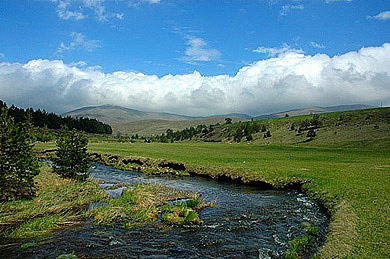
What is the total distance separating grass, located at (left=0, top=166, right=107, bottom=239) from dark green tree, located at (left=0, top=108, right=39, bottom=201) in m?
1.11

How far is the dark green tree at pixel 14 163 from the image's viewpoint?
73.9ft

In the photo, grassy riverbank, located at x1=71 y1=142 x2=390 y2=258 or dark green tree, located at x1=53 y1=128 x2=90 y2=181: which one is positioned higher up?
dark green tree, located at x1=53 y1=128 x2=90 y2=181

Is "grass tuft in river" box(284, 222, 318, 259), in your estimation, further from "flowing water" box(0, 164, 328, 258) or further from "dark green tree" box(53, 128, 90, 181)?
"dark green tree" box(53, 128, 90, 181)

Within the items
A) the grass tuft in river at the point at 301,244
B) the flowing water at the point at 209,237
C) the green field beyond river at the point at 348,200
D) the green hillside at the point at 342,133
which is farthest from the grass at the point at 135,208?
the green hillside at the point at 342,133

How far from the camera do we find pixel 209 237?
17.7 m

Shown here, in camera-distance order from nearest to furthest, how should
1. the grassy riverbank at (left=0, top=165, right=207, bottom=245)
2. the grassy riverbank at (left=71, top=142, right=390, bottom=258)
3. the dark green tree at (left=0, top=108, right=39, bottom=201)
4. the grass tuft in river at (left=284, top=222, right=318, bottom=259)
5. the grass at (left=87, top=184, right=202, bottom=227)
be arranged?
1. the grassy riverbank at (left=71, top=142, right=390, bottom=258)
2. the grass tuft in river at (left=284, top=222, right=318, bottom=259)
3. the grassy riverbank at (left=0, top=165, right=207, bottom=245)
4. the grass at (left=87, top=184, right=202, bottom=227)
5. the dark green tree at (left=0, top=108, right=39, bottom=201)

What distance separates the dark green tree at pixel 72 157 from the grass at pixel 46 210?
533 cm

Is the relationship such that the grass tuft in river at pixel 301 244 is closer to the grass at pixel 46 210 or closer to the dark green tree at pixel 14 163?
the grass at pixel 46 210

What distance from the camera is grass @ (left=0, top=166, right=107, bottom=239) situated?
1772 cm

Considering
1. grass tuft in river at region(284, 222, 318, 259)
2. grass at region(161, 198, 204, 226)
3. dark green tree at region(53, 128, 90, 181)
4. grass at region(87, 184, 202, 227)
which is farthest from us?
dark green tree at region(53, 128, 90, 181)

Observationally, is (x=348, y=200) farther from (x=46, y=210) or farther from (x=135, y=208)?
(x=46, y=210)

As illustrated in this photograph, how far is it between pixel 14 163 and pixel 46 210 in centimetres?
476

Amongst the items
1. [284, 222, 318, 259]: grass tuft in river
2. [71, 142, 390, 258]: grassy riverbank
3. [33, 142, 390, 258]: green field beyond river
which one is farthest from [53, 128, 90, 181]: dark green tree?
[284, 222, 318, 259]: grass tuft in river

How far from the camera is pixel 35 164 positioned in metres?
24.1
